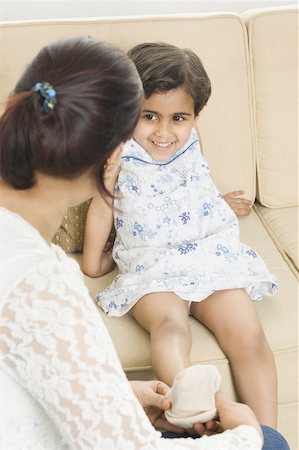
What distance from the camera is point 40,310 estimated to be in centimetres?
94

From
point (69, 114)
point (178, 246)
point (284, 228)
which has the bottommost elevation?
point (284, 228)

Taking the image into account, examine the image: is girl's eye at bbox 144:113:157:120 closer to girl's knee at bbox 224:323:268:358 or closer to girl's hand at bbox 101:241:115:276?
girl's hand at bbox 101:241:115:276

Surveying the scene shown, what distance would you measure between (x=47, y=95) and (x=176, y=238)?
940 mm

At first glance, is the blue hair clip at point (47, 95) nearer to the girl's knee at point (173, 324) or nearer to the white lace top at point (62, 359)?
the white lace top at point (62, 359)

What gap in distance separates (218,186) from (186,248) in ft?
1.39

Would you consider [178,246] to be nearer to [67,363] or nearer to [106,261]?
[106,261]

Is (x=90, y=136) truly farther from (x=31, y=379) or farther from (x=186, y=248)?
(x=186, y=248)

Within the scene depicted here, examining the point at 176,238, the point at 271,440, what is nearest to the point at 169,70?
the point at 176,238

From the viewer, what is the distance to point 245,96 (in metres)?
2.18

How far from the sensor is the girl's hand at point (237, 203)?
221cm

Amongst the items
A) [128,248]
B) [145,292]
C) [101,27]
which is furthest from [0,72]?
[145,292]

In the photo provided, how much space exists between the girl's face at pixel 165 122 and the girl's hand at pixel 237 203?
0.34m

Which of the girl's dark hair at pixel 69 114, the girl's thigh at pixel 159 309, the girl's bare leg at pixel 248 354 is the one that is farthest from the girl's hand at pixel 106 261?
the girl's dark hair at pixel 69 114

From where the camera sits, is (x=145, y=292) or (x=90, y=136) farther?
(x=145, y=292)
